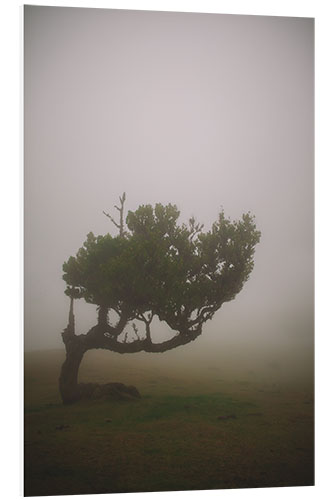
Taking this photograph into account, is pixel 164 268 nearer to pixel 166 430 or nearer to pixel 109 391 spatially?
pixel 109 391

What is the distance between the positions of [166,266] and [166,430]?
8.20 feet

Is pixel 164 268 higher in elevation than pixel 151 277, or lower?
higher

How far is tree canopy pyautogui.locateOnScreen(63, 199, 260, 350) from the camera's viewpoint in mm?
8211

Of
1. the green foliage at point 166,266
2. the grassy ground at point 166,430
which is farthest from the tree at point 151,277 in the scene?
the grassy ground at point 166,430

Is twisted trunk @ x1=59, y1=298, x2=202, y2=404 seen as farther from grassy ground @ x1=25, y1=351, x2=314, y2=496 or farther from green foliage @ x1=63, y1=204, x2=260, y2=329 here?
green foliage @ x1=63, y1=204, x2=260, y2=329

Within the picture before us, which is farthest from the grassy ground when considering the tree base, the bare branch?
the bare branch

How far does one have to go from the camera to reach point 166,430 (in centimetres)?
783

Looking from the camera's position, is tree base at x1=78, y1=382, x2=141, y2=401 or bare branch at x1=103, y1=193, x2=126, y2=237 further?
bare branch at x1=103, y1=193, x2=126, y2=237

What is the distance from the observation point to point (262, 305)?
8.56 metres

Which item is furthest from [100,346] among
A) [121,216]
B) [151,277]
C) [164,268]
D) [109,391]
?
[121,216]

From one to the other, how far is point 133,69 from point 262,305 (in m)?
4.45

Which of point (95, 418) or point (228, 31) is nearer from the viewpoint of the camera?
point (95, 418)
